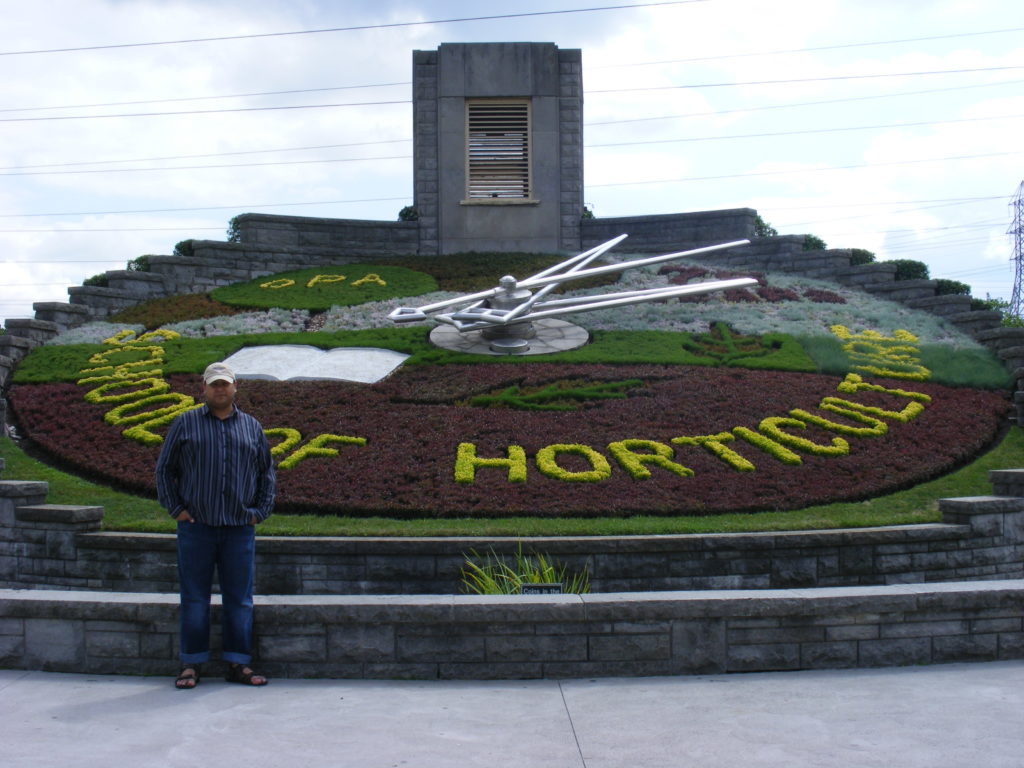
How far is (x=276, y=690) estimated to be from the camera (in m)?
4.73

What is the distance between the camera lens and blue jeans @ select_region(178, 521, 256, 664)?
4.79 metres

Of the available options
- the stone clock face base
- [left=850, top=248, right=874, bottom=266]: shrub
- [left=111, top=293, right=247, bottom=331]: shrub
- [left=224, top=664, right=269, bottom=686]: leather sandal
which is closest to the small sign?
[left=224, top=664, right=269, bottom=686]: leather sandal

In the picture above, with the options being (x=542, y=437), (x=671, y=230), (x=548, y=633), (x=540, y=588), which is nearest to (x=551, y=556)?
(x=540, y=588)

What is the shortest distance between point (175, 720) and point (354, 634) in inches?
39.8

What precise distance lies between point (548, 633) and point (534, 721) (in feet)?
2.46

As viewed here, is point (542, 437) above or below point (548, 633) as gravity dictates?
above

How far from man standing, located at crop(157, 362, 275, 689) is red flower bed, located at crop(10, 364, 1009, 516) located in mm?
3843

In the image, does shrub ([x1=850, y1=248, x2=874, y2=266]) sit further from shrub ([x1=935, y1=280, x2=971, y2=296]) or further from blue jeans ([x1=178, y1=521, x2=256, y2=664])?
blue jeans ([x1=178, y1=521, x2=256, y2=664])

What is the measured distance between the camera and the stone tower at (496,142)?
20.6 meters

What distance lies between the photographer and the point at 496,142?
68.5 ft

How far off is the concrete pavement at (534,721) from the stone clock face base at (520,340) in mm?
8919

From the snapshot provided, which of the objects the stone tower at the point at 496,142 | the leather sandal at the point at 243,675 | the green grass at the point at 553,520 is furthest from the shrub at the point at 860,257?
the leather sandal at the point at 243,675

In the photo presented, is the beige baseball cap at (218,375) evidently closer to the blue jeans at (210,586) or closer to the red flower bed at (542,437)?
the blue jeans at (210,586)

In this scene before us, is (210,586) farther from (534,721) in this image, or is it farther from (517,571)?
(517,571)
